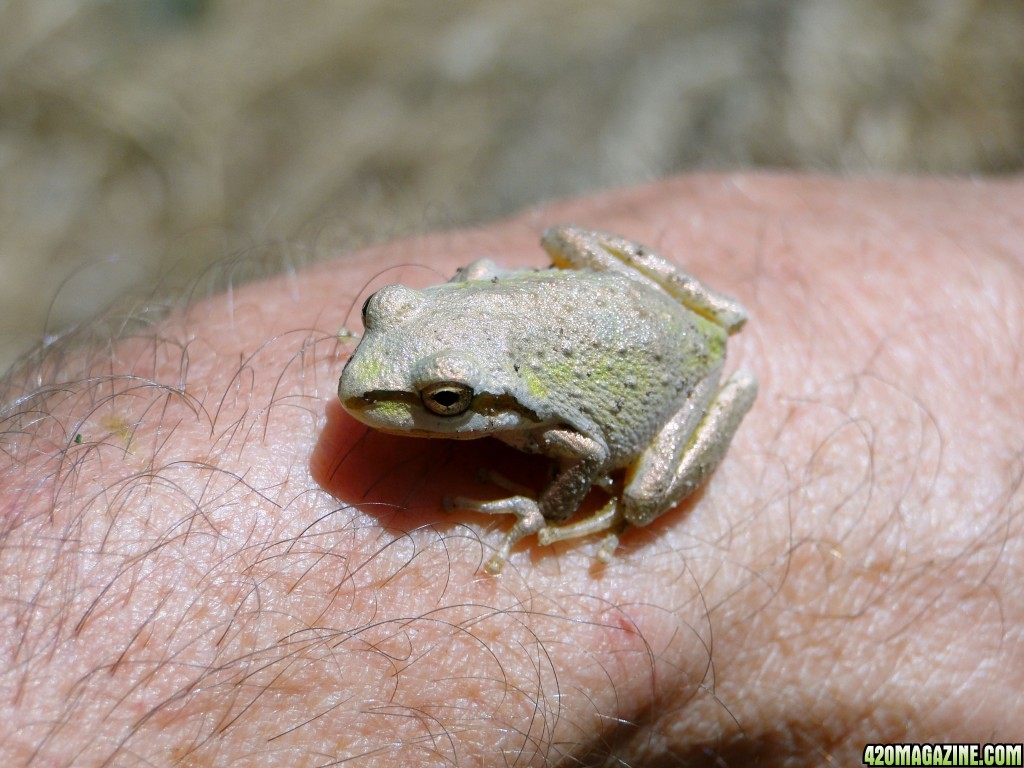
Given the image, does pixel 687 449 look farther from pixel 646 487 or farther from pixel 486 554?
pixel 486 554

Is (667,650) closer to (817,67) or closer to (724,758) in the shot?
(724,758)

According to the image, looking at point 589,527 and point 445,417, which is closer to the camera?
point 445,417

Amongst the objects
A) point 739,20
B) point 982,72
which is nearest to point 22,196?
point 739,20

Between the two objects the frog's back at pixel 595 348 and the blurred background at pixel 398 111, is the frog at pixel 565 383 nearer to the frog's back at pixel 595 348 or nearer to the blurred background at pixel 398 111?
the frog's back at pixel 595 348

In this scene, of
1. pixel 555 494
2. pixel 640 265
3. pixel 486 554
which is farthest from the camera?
pixel 640 265

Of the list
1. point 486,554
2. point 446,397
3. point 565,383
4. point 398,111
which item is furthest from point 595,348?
point 398,111

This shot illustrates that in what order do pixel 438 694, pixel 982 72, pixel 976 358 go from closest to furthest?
pixel 438 694 → pixel 976 358 → pixel 982 72

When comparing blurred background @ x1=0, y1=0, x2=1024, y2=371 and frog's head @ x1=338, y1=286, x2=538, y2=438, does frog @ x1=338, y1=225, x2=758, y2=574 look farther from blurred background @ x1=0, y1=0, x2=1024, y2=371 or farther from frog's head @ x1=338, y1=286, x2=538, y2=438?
blurred background @ x1=0, y1=0, x2=1024, y2=371
